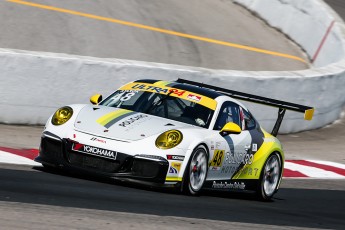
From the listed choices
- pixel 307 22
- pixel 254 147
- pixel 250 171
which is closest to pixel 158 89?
pixel 254 147

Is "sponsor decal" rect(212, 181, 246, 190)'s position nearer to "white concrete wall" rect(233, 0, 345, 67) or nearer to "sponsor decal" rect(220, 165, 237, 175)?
"sponsor decal" rect(220, 165, 237, 175)

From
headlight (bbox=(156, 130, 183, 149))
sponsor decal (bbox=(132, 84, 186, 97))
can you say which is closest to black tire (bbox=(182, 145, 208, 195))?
headlight (bbox=(156, 130, 183, 149))

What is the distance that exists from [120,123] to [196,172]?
0.93 m

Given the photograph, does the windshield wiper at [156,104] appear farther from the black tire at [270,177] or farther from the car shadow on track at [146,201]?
the black tire at [270,177]

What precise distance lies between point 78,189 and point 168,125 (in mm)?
1459

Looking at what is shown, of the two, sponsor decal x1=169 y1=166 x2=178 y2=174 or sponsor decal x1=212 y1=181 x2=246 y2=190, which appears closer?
sponsor decal x1=169 y1=166 x2=178 y2=174

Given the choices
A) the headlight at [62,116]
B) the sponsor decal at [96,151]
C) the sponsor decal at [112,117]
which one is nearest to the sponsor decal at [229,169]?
the sponsor decal at [112,117]

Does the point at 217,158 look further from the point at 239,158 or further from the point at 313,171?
the point at 313,171

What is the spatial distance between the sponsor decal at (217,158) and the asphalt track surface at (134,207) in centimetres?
36

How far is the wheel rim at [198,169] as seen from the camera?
9.41 m

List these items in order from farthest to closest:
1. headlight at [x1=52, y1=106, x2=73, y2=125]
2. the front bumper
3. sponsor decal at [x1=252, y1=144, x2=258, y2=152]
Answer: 1. sponsor decal at [x1=252, y1=144, x2=258, y2=152]
2. headlight at [x1=52, y1=106, x2=73, y2=125]
3. the front bumper

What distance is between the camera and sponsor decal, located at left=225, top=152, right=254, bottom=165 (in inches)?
401

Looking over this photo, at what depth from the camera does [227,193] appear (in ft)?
37.2

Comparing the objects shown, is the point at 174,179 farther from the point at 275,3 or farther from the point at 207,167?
the point at 275,3
